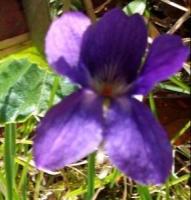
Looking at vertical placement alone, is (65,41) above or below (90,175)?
above

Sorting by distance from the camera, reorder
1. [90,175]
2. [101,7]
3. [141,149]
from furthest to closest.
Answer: [101,7]
[90,175]
[141,149]

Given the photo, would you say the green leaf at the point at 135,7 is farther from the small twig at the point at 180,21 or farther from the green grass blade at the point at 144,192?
the green grass blade at the point at 144,192

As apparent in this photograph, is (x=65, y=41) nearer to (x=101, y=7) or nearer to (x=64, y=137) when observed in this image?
(x=64, y=137)

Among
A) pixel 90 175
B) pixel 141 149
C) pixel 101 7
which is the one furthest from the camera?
pixel 101 7

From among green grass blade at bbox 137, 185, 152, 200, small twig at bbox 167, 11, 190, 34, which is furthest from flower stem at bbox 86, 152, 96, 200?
small twig at bbox 167, 11, 190, 34

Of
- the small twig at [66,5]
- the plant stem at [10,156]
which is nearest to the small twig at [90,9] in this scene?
the small twig at [66,5]

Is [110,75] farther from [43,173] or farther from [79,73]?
[43,173]

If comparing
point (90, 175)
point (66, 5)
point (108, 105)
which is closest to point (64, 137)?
point (108, 105)
